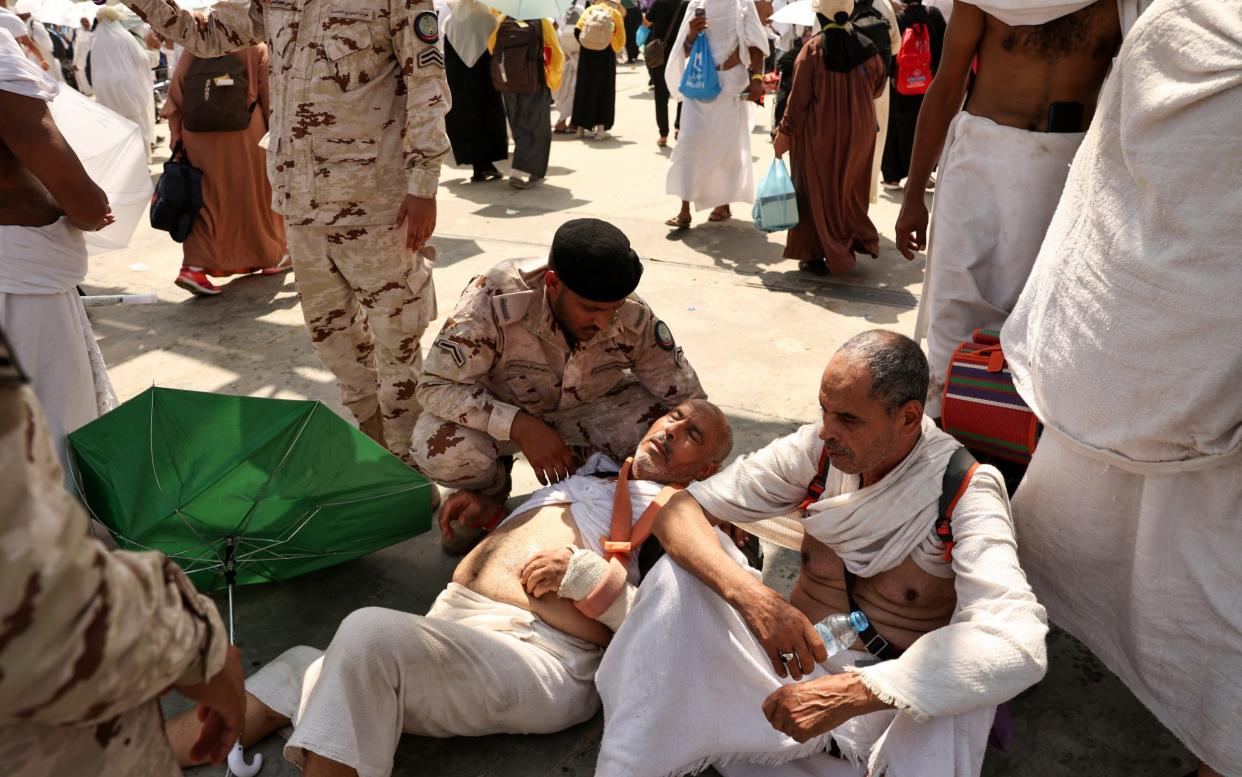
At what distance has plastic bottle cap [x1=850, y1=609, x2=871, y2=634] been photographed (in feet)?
7.52

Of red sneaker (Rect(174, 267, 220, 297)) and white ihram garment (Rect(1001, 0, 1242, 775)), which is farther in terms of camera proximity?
red sneaker (Rect(174, 267, 220, 297))

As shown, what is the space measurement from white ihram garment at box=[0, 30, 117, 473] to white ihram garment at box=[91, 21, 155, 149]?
252 inches

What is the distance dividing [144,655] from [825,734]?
1.59 meters

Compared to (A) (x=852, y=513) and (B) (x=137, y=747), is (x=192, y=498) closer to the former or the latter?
(B) (x=137, y=747)

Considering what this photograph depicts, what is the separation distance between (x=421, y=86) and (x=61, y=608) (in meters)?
2.57

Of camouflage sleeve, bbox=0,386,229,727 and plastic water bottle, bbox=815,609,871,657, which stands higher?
camouflage sleeve, bbox=0,386,229,727

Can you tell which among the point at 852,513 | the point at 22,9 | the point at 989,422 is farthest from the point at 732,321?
the point at 22,9

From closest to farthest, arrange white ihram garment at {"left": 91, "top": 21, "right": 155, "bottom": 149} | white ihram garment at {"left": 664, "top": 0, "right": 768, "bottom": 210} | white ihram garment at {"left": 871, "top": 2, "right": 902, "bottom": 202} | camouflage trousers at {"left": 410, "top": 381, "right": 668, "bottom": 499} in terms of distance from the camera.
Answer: camouflage trousers at {"left": 410, "top": 381, "right": 668, "bottom": 499} → white ihram garment at {"left": 871, "top": 2, "right": 902, "bottom": 202} → white ihram garment at {"left": 664, "top": 0, "right": 768, "bottom": 210} → white ihram garment at {"left": 91, "top": 21, "right": 155, "bottom": 149}

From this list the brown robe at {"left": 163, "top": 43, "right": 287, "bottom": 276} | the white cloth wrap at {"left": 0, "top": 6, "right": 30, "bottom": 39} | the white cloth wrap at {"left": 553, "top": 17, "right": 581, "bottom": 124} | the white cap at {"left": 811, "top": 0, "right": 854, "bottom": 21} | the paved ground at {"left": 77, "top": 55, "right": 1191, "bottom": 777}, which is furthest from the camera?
the white cloth wrap at {"left": 553, "top": 17, "right": 581, "bottom": 124}

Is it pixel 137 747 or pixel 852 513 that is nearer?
pixel 137 747

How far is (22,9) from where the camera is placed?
8.42 metres

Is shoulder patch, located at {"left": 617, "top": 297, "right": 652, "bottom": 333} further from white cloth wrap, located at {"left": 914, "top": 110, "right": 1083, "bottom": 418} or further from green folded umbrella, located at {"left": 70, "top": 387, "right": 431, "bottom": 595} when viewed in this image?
white cloth wrap, located at {"left": 914, "top": 110, "right": 1083, "bottom": 418}

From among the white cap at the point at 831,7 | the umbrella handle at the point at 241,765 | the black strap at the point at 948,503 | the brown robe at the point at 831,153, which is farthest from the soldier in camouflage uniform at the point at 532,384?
the white cap at the point at 831,7

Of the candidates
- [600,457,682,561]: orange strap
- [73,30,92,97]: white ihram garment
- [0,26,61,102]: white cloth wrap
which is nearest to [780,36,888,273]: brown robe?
[600,457,682,561]: orange strap
